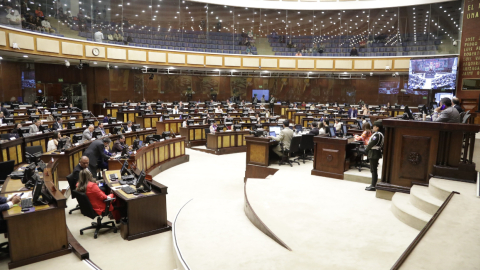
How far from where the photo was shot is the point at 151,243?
16.4 ft

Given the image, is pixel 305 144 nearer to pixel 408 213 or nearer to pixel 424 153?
pixel 424 153

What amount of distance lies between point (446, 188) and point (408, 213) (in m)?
0.64

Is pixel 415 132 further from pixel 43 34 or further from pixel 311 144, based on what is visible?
pixel 43 34

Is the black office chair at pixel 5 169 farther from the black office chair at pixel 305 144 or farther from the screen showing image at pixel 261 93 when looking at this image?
the screen showing image at pixel 261 93

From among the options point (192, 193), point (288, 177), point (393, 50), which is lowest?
point (192, 193)

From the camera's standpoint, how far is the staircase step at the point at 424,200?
13.6 ft

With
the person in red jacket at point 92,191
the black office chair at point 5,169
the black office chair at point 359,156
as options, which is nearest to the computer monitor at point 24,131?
the black office chair at point 5,169

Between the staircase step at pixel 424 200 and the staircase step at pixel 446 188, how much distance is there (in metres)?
0.07

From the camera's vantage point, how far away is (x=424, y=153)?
4922 millimetres

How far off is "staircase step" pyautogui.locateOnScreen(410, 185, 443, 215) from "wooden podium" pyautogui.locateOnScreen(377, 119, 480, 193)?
31cm

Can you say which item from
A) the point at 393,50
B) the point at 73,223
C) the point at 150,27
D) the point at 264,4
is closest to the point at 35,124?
the point at 73,223

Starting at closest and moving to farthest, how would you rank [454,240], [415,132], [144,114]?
[454,240] → [415,132] → [144,114]

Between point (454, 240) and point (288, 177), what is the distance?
13.2 feet

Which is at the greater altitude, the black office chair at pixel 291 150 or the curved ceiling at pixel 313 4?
the curved ceiling at pixel 313 4
